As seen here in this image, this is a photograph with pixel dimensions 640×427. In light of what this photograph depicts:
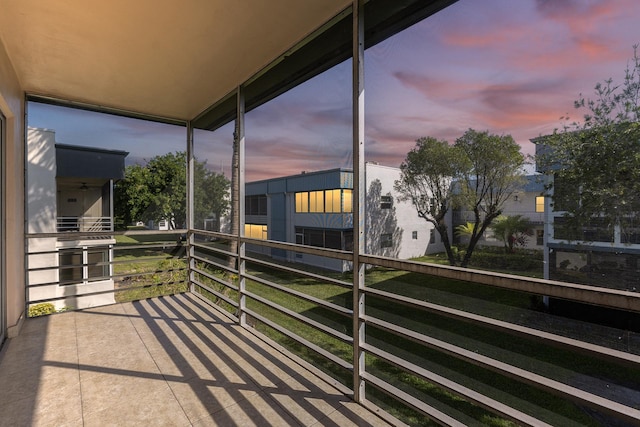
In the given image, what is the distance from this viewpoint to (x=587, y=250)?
3.14 ft

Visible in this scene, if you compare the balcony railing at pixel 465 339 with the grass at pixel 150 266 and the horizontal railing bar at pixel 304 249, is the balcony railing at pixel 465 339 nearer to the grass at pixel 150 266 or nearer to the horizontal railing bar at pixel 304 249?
the horizontal railing bar at pixel 304 249

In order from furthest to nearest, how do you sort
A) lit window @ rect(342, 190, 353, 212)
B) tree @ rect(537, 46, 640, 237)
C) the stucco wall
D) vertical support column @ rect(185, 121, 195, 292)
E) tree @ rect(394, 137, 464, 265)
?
1. vertical support column @ rect(185, 121, 195, 292)
2. the stucco wall
3. lit window @ rect(342, 190, 353, 212)
4. tree @ rect(394, 137, 464, 265)
5. tree @ rect(537, 46, 640, 237)

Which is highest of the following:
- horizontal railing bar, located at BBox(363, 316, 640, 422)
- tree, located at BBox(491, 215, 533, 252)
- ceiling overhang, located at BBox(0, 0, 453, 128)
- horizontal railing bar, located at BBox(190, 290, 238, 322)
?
ceiling overhang, located at BBox(0, 0, 453, 128)

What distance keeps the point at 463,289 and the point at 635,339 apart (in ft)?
1.86

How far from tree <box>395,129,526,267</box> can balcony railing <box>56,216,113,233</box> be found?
3.61 meters

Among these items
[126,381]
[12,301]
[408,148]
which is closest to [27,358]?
[12,301]

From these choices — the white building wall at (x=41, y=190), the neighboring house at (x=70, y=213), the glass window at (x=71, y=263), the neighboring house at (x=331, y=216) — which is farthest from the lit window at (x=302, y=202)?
the glass window at (x=71, y=263)

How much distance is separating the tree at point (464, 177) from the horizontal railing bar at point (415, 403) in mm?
699

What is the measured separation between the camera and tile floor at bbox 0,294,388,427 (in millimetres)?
1626

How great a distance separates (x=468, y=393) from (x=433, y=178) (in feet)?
3.03

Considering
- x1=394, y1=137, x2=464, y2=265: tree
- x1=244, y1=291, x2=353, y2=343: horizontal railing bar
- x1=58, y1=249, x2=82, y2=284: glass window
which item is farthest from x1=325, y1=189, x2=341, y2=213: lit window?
x1=58, y1=249, x2=82, y2=284: glass window

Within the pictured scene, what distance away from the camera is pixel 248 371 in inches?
81.2

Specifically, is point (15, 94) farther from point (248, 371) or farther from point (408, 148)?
point (408, 148)

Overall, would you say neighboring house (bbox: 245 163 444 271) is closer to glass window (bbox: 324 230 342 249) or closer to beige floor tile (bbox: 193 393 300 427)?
glass window (bbox: 324 230 342 249)
